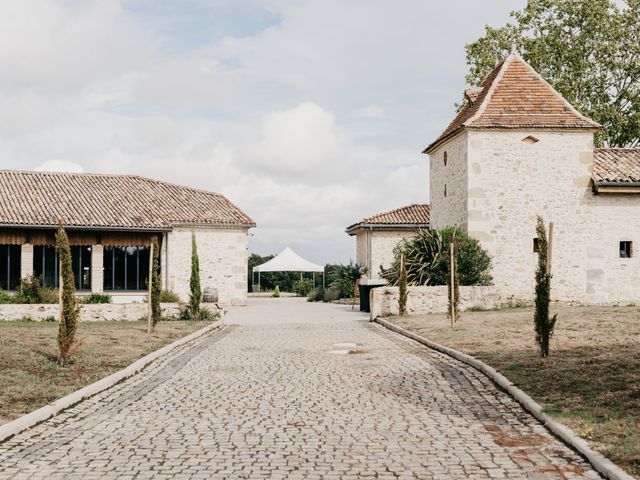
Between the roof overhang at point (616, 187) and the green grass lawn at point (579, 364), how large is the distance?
664 centimetres

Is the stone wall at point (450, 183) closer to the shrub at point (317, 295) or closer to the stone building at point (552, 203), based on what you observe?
the stone building at point (552, 203)

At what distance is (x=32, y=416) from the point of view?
7270mm

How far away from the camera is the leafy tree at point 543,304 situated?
1127 cm

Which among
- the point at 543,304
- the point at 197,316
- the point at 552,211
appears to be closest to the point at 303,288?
the point at 552,211

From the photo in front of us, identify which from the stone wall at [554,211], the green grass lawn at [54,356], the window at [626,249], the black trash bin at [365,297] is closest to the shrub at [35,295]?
the green grass lawn at [54,356]

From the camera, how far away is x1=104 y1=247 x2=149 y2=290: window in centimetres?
2973

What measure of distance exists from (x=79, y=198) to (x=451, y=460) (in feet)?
91.1

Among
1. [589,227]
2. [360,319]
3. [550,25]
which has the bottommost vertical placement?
[360,319]

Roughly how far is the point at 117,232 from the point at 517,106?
53.3 ft

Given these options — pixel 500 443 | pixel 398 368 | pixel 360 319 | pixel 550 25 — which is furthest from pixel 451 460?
pixel 550 25

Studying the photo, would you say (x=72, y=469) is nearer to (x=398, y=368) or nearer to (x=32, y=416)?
(x=32, y=416)

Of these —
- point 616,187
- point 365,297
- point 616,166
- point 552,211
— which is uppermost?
point 616,166

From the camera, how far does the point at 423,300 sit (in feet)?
73.5

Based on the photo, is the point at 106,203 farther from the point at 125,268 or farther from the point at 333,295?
the point at 333,295
